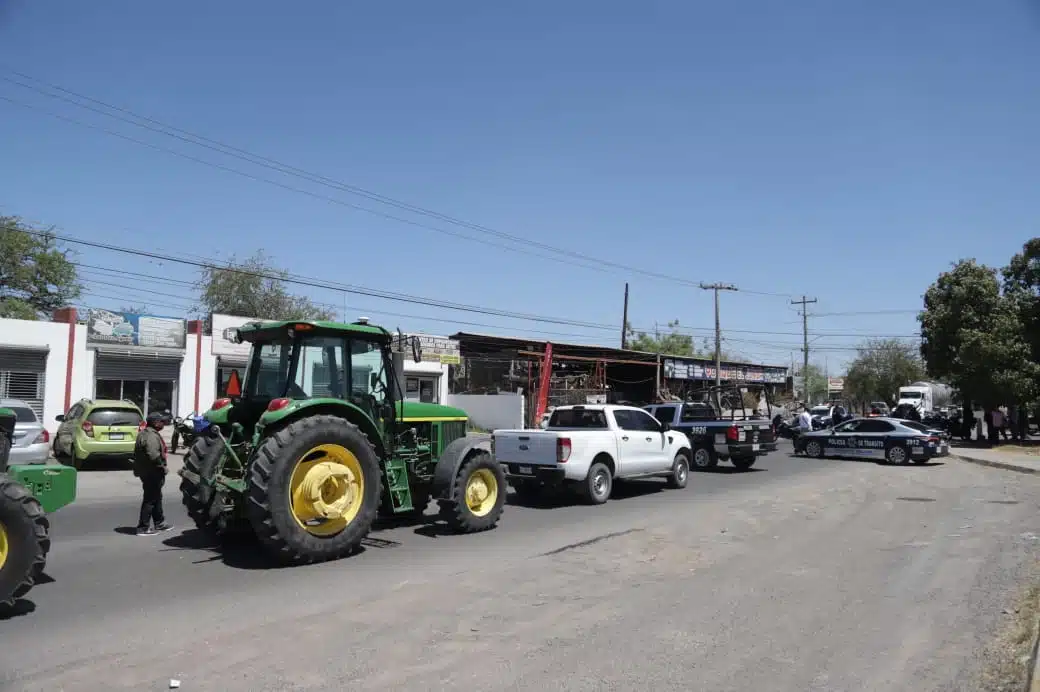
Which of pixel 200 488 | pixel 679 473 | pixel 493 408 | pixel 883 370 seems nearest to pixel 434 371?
pixel 493 408

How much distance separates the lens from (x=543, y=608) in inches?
257

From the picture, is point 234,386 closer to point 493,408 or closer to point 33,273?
point 493,408

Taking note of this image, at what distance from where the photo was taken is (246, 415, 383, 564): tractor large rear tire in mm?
7719

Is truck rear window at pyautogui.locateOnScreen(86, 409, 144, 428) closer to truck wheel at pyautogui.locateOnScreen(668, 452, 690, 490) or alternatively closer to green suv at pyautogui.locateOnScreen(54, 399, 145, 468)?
green suv at pyautogui.locateOnScreen(54, 399, 145, 468)

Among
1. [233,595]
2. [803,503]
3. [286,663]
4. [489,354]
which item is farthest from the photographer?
[489,354]

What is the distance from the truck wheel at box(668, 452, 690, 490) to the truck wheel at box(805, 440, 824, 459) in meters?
10.7

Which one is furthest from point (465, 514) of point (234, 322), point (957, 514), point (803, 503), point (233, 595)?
point (234, 322)

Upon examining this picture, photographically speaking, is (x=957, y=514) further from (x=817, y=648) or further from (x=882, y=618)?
(x=817, y=648)

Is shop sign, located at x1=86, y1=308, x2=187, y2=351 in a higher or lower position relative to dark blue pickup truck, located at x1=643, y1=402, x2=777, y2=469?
higher

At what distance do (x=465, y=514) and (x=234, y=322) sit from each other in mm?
20495

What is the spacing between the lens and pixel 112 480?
1614cm

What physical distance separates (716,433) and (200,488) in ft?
47.4

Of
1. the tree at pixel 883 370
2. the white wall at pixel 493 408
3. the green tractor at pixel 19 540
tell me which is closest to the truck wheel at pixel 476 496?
the green tractor at pixel 19 540

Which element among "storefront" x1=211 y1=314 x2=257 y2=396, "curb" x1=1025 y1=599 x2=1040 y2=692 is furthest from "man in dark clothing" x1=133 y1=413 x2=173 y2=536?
"storefront" x1=211 y1=314 x2=257 y2=396
